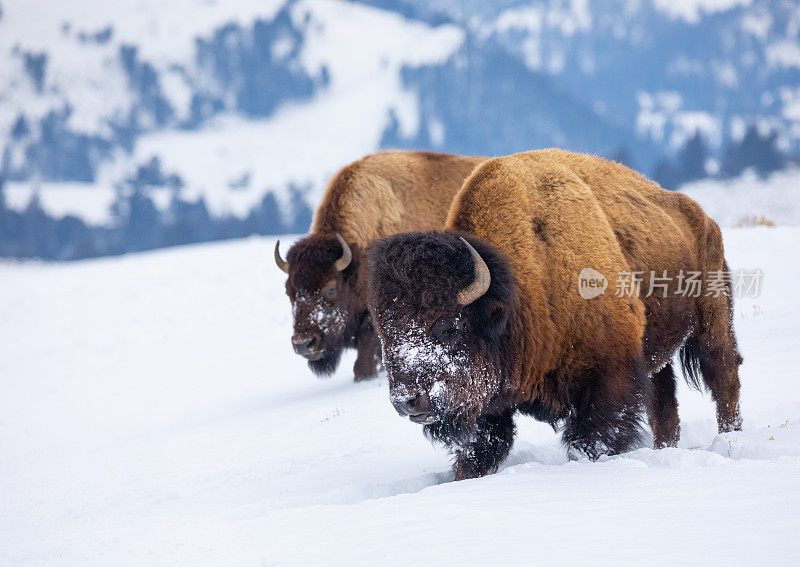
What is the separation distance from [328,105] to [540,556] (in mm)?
159062

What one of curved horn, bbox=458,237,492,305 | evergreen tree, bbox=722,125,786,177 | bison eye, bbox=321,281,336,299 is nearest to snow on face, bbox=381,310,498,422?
curved horn, bbox=458,237,492,305

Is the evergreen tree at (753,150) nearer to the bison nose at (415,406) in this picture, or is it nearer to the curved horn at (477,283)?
the curved horn at (477,283)

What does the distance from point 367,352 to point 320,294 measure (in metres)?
1.10

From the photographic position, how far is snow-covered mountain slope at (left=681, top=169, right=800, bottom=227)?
99.6 feet

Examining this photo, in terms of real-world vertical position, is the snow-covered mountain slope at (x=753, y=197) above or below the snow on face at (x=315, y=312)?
below

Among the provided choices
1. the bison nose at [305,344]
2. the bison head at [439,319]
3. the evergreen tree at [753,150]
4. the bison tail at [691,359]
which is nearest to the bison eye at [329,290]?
the bison nose at [305,344]

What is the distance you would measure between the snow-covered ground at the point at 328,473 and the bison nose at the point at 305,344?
1.78 feet

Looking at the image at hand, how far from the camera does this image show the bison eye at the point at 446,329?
3.95 metres

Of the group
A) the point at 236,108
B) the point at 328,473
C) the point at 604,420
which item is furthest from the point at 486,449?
the point at 236,108

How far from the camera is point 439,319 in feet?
13.0

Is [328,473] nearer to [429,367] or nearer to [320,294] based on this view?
[429,367]

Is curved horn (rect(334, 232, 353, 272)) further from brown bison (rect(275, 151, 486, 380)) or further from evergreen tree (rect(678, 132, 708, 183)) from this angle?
evergreen tree (rect(678, 132, 708, 183))

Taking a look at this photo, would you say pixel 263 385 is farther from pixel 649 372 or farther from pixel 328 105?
pixel 328 105

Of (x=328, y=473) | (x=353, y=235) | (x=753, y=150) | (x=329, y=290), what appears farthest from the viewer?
(x=753, y=150)
